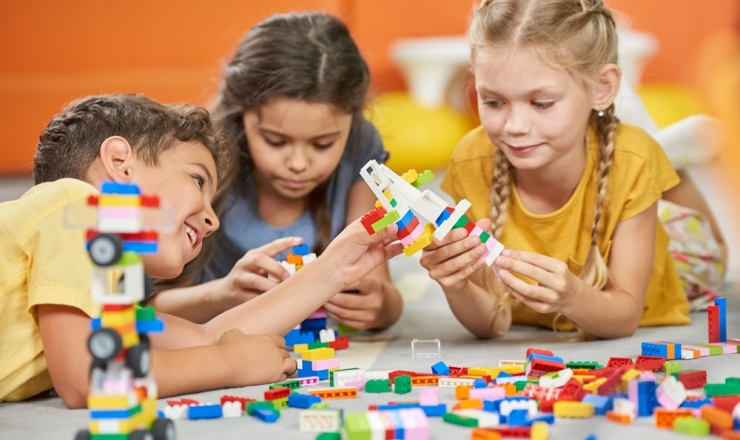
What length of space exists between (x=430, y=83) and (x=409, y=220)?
3384 millimetres

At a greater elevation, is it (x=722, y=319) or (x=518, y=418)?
(x=722, y=319)

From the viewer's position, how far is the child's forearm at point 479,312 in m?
1.56

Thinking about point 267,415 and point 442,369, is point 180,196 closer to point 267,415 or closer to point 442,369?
point 267,415

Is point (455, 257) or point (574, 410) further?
point (455, 257)

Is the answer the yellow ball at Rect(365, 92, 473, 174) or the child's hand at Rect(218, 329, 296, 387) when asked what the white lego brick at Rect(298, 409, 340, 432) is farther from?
the yellow ball at Rect(365, 92, 473, 174)

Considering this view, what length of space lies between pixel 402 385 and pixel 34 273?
50cm

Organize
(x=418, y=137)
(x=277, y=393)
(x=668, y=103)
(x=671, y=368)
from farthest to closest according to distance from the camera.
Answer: (x=668, y=103)
(x=418, y=137)
(x=671, y=368)
(x=277, y=393)

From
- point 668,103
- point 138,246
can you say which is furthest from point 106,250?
point 668,103

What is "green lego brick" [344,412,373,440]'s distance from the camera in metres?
0.94

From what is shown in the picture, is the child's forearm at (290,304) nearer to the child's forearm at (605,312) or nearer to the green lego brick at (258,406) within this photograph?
the green lego brick at (258,406)

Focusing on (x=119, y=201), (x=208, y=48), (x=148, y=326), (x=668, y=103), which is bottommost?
(x=148, y=326)

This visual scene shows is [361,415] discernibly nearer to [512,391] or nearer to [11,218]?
[512,391]

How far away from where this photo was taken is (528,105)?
5.01 ft

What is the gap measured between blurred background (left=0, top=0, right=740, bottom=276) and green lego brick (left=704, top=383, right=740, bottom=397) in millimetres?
3164
